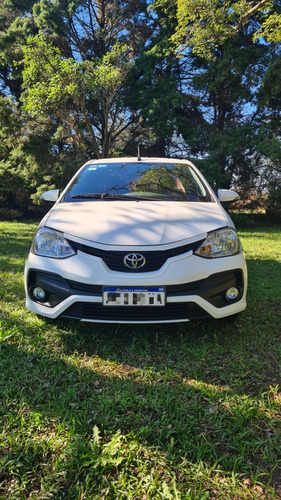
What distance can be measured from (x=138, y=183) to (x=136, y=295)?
151cm

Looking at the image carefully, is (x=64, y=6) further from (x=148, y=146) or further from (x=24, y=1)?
(x=148, y=146)

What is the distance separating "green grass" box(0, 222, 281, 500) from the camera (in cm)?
134

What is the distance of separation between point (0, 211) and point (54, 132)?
5.00 meters

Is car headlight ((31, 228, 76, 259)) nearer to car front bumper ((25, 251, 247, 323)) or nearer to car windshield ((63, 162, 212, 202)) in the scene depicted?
car front bumper ((25, 251, 247, 323))

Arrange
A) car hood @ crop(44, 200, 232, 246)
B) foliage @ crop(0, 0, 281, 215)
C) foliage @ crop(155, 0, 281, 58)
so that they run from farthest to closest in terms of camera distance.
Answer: foliage @ crop(0, 0, 281, 215) → foliage @ crop(155, 0, 281, 58) → car hood @ crop(44, 200, 232, 246)

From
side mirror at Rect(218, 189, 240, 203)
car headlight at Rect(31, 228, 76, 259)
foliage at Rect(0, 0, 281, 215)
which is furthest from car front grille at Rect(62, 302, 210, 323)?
foliage at Rect(0, 0, 281, 215)

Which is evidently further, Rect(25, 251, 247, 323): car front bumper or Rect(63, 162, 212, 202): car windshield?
Rect(63, 162, 212, 202): car windshield

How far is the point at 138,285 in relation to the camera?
87.8 inches

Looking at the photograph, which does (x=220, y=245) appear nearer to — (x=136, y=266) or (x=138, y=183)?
(x=136, y=266)

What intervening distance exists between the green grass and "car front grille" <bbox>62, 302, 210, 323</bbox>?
0.91 ft

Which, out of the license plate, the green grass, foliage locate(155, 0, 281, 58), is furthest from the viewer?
foliage locate(155, 0, 281, 58)

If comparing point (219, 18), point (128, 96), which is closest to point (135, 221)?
point (219, 18)

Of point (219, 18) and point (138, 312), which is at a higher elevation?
point (219, 18)

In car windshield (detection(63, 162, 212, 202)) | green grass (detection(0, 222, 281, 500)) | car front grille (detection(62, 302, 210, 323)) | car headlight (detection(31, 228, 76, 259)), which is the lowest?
green grass (detection(0, 222, 281, 500))
